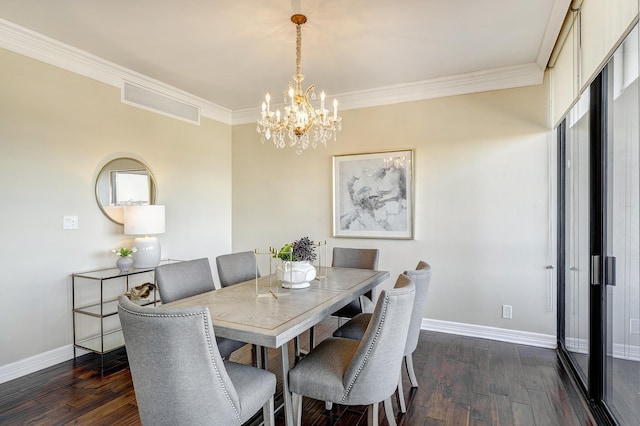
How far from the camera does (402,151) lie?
13.2ft

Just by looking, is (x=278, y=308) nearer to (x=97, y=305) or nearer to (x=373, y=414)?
(x=373, y=414)

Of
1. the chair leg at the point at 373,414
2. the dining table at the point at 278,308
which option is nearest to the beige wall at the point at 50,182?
the dining table at the point at 278,308

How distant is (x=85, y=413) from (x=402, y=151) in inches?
142

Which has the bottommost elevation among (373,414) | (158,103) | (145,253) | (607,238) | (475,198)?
(373,414)

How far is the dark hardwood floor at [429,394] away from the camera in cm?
223

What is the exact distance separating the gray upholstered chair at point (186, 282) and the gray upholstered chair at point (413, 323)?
2.50ft

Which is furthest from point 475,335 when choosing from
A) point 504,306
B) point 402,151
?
point 402,151

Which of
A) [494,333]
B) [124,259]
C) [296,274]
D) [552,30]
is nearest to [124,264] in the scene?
[124,259]

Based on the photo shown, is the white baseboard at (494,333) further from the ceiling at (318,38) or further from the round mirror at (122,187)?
the round mirror at (122,187)

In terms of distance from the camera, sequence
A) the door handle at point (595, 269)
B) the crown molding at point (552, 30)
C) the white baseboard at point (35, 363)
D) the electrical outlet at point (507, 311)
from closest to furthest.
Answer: the door handle at point (595, 269), the crown molding at point (552, 30), the white baseboard at point (35, 363), the electrical outlet at point (507, 311)

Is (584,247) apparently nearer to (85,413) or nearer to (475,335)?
(475,335)

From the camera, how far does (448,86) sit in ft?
12.5

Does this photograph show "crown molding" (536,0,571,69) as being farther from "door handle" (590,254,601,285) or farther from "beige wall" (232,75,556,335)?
"door handle" (590,254,601,285)

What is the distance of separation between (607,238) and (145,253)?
362 cm
